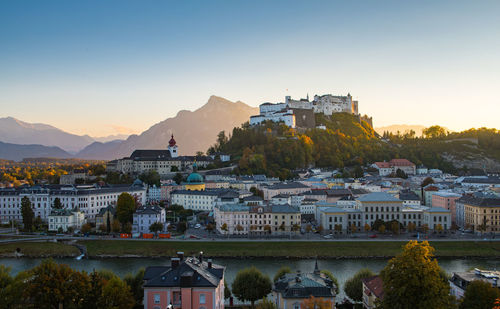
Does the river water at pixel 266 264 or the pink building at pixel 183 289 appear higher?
the pink building at pixel 183 289

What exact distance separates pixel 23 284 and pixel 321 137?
197 ft

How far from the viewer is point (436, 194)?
45.2 m

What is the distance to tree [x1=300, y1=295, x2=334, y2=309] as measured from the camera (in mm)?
13957

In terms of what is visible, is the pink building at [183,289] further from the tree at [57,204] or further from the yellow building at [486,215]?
the tree at [57,204]

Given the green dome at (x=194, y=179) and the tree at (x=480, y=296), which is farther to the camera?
the green dome at (x=194, y=179)

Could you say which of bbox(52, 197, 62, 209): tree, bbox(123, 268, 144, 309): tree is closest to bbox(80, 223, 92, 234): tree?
bbox(52, 197, 62, 209): tree

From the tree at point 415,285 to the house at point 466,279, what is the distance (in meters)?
3.55

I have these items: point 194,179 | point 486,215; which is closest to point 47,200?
point 194,179

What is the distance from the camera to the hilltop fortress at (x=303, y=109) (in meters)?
77.1

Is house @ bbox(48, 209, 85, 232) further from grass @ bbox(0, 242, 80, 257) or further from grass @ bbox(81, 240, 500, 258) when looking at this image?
grass @ bbox(81, 240, 500, 258)

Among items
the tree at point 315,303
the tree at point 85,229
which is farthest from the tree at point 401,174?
the tree at point 315,303

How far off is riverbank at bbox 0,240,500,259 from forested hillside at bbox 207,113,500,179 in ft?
89.3

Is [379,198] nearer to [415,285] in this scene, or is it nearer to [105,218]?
[105,218]

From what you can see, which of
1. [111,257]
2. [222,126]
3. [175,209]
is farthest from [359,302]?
[222,126]
